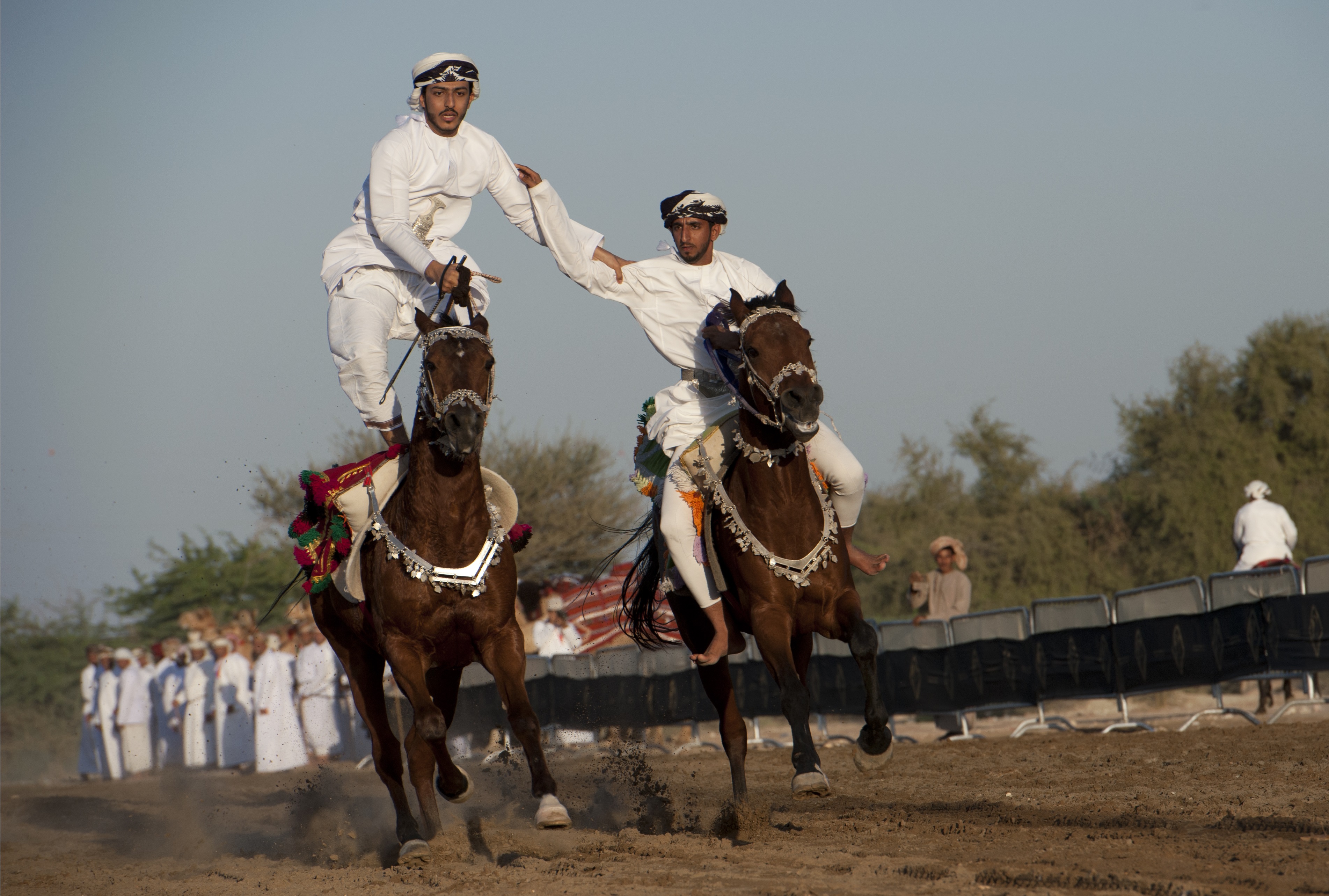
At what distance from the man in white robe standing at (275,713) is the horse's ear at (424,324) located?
1349 cm

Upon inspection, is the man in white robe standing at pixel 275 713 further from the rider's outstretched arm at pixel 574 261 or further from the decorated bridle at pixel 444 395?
the decorated bridle at pixel 444 395

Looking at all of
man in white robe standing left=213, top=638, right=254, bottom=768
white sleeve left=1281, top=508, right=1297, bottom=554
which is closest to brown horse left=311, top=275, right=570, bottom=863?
white sleeve left=1281, top=508, right=1297, bottom=554

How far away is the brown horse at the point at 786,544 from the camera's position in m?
6.82

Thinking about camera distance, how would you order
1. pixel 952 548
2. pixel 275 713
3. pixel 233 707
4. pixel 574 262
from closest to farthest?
pixel 574 262
pixel 952 548
pixel 275 713
pixel 233 707

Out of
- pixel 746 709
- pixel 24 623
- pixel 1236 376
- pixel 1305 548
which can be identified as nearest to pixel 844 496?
pixel 746 709

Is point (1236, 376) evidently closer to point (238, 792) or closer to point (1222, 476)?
point (1222, 476)

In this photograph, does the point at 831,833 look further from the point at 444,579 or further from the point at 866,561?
the point at 444,579

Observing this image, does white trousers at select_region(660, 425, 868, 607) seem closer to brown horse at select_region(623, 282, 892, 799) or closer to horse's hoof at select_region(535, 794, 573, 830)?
brown horse at select_region(623, 282, 892, 799)

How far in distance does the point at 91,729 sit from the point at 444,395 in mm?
21502

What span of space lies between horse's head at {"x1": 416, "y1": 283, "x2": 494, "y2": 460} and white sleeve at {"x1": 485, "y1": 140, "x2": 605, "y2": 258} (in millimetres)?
1653

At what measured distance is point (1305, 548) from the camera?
30203 millimetres

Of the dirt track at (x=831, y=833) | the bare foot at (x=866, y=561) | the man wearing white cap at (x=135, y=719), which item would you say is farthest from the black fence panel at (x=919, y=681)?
the man wearing white cap at (x=135, y=719)

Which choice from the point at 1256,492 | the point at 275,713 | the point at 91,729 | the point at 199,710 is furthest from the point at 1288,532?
the point at 91,729

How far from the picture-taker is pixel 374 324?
7.95m
